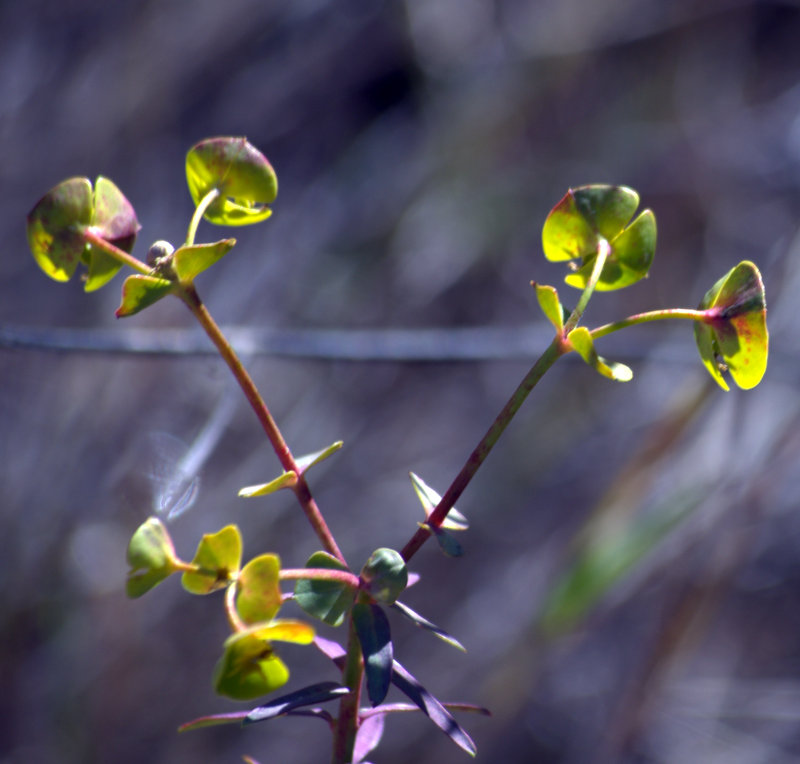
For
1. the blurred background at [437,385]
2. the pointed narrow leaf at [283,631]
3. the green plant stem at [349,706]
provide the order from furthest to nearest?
the blurred background at [437,385], the green plant stem at [349,706], the pointed narrow leaf at [283,631]

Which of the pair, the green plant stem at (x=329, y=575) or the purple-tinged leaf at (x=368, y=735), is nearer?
the green plant stem at (x=329, y=575)

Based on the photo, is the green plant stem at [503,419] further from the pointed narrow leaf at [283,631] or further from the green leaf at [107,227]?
the green leaf at [107,227]

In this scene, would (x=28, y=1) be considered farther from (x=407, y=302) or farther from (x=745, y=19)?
(x=745, y=19)

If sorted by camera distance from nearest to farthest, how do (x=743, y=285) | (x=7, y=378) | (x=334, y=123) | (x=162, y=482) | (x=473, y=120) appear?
(x=743, y=285) < (x=162, y=482) < (x=7, y=378) < (x=473, y=120) < (x=334, y=123)

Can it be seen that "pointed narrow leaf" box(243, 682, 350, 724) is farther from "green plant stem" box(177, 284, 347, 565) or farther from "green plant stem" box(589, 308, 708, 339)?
"green plant stem" box(589, 308, 708, 339)

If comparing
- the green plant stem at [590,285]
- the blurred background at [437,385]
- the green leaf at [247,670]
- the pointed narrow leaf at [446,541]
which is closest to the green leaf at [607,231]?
the green plant stem at [590,285]

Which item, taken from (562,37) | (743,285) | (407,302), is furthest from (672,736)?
(562,37)
